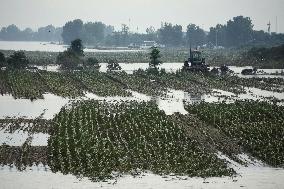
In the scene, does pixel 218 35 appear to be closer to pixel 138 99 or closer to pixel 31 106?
pixel 138 99

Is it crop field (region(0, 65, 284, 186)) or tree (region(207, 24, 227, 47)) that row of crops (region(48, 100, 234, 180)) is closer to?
crop field (region(0, 65, 284, 186))

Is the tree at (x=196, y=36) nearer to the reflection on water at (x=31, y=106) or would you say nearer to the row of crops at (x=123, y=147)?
the reflection on water at (x=31, y=106)

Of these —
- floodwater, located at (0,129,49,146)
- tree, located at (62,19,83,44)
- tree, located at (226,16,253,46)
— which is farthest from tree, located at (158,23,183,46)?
floodwater, located at (0,129,49,146)

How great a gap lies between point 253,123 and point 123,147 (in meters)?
9.60

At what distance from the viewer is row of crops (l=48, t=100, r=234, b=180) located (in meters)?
19.1

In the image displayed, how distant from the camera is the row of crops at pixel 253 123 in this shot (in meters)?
21.8

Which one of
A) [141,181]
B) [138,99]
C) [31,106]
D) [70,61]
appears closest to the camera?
[141,181]

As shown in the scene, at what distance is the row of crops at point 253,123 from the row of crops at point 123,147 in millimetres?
2542

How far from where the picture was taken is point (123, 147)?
22109 millimetres

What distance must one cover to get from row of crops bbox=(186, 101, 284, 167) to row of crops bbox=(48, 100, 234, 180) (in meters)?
2.54

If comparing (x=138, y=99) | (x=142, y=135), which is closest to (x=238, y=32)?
(x=138, y=99)

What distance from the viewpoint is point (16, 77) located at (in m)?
50.6

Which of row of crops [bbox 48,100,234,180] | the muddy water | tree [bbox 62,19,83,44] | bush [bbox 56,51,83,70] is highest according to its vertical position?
tree [bbox 62,19,83,44]

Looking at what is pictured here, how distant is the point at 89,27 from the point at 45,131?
17619 centimetres
